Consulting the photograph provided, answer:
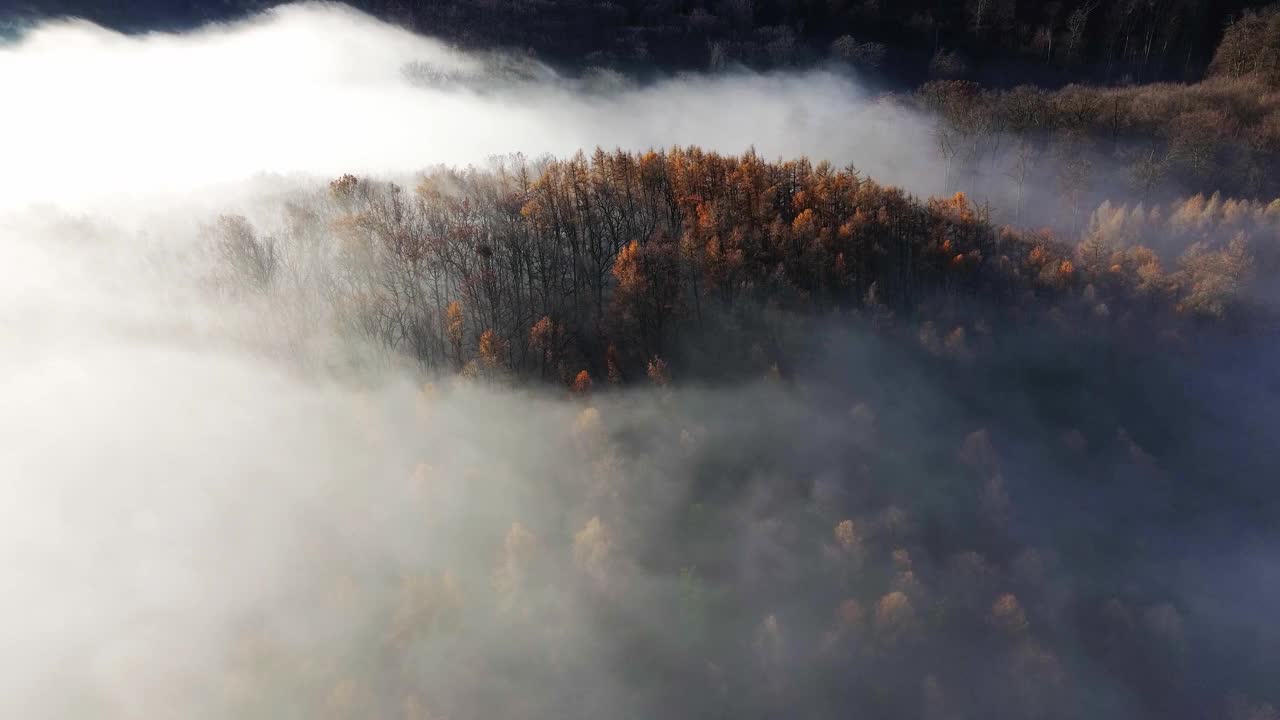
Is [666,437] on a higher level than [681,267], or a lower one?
lower

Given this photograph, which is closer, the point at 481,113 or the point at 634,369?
the point at 634,369

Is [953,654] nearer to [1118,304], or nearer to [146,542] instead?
[1118,304]

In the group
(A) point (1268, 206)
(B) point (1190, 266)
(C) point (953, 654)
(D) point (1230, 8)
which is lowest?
(C) point (953, 654)

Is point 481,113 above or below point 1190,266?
above

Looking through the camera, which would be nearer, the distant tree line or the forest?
the forest

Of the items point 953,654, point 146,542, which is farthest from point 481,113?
point 953,654

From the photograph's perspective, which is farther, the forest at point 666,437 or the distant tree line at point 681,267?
the distant tree line at point 681,267

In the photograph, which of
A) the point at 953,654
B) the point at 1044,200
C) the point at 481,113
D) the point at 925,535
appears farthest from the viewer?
the point at 481,113

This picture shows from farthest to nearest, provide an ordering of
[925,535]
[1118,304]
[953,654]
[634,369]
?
[1118,304], [634,369], [925,535], [953,654]
